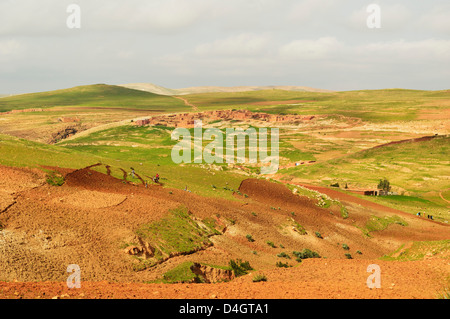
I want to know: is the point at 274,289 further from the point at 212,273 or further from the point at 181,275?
Answer: the point at 212,273

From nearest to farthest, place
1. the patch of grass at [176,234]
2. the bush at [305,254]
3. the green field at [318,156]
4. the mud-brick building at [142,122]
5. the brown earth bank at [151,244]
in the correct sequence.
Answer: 1. the brown earth bank at [151,244]
2. the patch of grass at [176,234]
3. the bush at [305,254]
4. the green field at [318,156]
5. the mud-brick building at [142,122]

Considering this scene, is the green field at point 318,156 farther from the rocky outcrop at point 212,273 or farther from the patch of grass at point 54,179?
the rocky outcrop at point 212,273

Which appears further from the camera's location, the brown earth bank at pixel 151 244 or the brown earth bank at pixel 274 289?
the brown earth bank at pixel 151 244

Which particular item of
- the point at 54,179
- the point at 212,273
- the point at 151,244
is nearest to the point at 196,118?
the point at 54,179

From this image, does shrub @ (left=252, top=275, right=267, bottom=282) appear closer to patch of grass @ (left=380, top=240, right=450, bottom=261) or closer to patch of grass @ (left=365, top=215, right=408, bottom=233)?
patch of grass @ (left=380, top=240, right=450, bottom=261)

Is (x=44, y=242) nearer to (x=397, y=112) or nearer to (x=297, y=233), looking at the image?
(x=297, y=233)

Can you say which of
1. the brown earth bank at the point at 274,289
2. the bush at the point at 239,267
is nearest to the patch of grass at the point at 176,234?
the bush at the point at 239,267

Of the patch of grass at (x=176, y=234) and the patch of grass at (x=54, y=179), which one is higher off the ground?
the patch of grass at (x=54, y=179)
